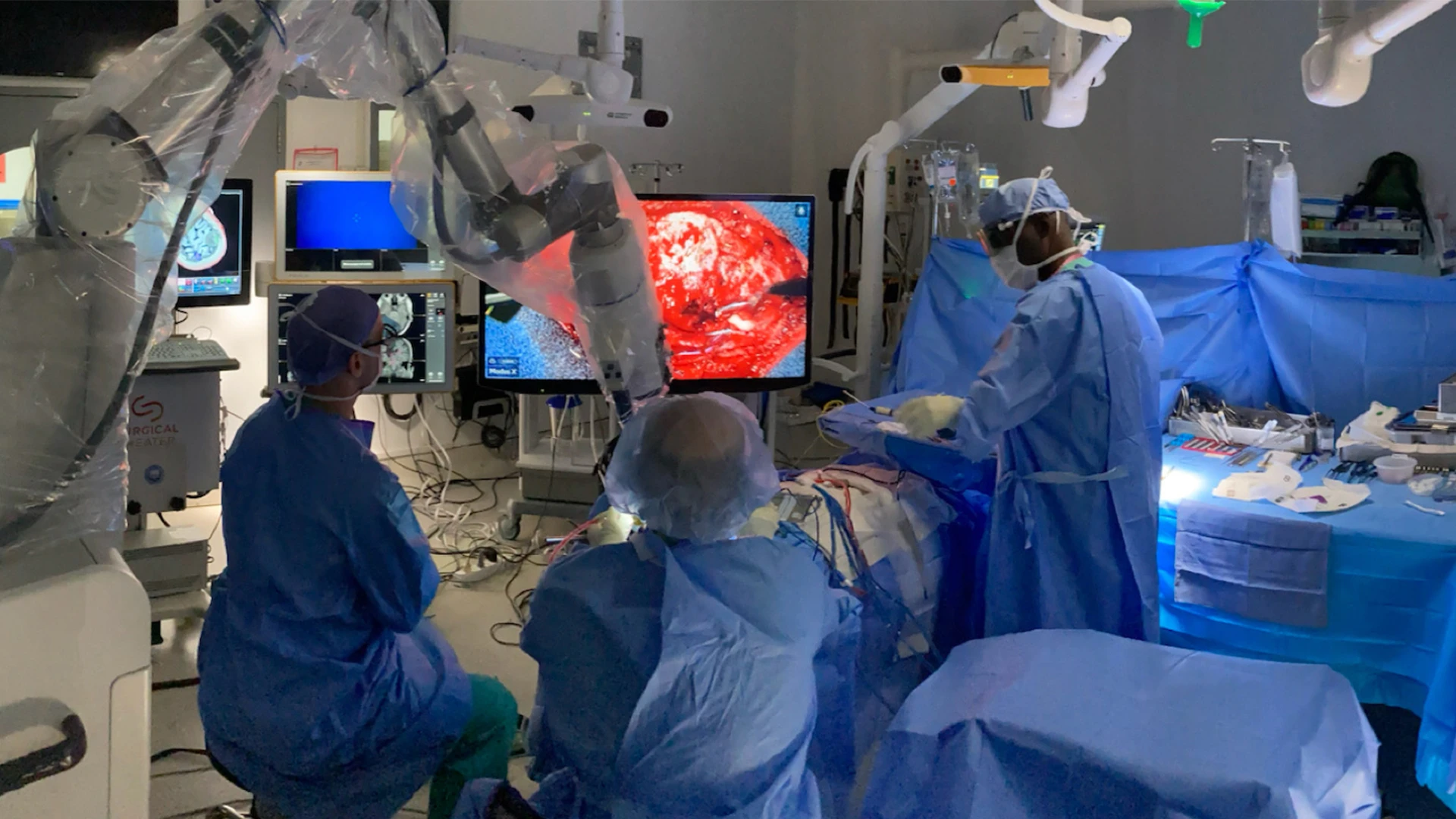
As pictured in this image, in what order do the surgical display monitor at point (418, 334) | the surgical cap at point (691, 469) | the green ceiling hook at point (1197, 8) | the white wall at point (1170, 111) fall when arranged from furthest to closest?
the white wall at point (1170, 111)
the surgical display monitor at point (418, 334)
the green ceiling hook at point (1197, 8)
the surgical cap at point (691, 469)

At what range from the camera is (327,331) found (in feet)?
6.76

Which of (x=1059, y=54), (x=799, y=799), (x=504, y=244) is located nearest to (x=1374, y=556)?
(x=1059, y=54)

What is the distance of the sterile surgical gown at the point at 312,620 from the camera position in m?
1.88

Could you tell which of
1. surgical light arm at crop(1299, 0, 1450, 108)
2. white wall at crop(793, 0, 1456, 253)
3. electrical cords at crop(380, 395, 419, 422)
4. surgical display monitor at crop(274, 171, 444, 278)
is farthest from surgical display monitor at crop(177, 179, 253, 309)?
white wall at crop(793, 0, 1456, 253)

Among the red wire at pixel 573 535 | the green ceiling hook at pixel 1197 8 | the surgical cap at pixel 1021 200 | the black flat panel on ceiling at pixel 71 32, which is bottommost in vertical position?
the red wire at pixel 573 535

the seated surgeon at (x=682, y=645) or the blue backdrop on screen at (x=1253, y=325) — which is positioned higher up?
the blue backdrop on screen at (x=1253, y=325)

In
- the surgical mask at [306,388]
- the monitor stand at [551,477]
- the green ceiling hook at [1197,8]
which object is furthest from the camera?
the monitor stand at [551,477]

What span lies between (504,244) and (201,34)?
0.47 metres

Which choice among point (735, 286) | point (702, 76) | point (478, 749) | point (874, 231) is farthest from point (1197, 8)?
point (702, 76)

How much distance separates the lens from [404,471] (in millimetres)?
5074

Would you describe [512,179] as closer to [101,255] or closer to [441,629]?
[101,255]

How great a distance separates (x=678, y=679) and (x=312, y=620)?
2.37 ft

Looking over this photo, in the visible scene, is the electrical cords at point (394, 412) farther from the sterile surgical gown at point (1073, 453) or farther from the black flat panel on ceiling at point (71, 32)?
the sterile surgical gown at point (1073, 453)

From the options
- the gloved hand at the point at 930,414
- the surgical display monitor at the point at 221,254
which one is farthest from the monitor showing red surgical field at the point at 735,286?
the surgical display monitor at the point at 221,254
